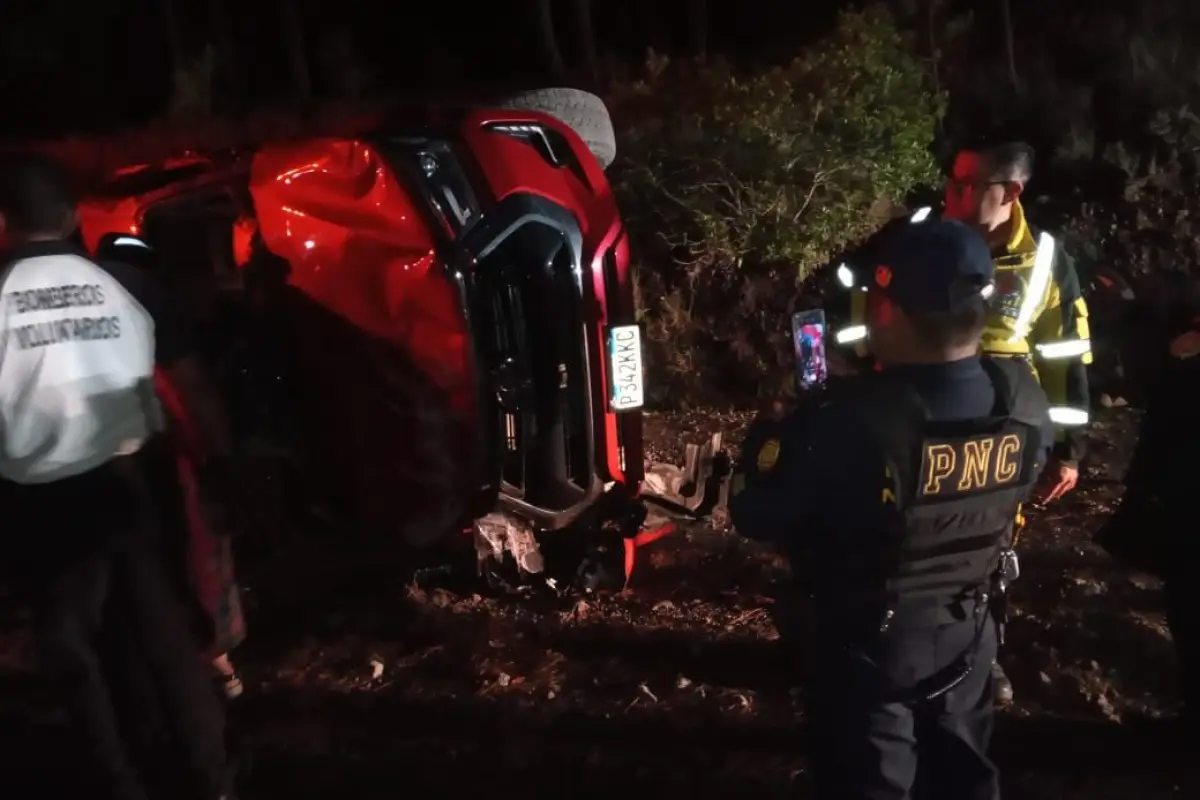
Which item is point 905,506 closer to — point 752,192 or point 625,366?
point 625,366

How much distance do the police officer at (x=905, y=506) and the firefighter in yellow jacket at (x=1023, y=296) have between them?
830 millimetres

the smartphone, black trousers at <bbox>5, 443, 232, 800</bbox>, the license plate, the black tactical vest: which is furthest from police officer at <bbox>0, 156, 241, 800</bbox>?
the black tactical vest

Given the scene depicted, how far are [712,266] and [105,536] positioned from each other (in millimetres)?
4887

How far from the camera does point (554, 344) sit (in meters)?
3.93

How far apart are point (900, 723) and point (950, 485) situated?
1.83ft

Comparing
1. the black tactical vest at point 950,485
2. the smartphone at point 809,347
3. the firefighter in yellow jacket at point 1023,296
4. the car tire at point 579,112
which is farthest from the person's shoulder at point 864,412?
the car tire at point 579,112

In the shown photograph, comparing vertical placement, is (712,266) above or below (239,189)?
below

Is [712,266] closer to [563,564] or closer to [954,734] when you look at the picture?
[563,564]

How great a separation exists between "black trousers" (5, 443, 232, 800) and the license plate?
1564mm

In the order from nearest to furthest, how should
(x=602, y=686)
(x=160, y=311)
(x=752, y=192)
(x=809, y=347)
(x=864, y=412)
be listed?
(x=864, y=412)
(x=809, y=347)
(x=160, y=311)
(x=602, y=686)
(x=752, y=192)

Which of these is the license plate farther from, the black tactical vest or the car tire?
the black tactical vest

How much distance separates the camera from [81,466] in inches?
115

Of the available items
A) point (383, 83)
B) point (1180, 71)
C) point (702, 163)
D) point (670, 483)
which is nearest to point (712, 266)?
point (702, 163)

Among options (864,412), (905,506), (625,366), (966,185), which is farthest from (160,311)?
(966,185)
